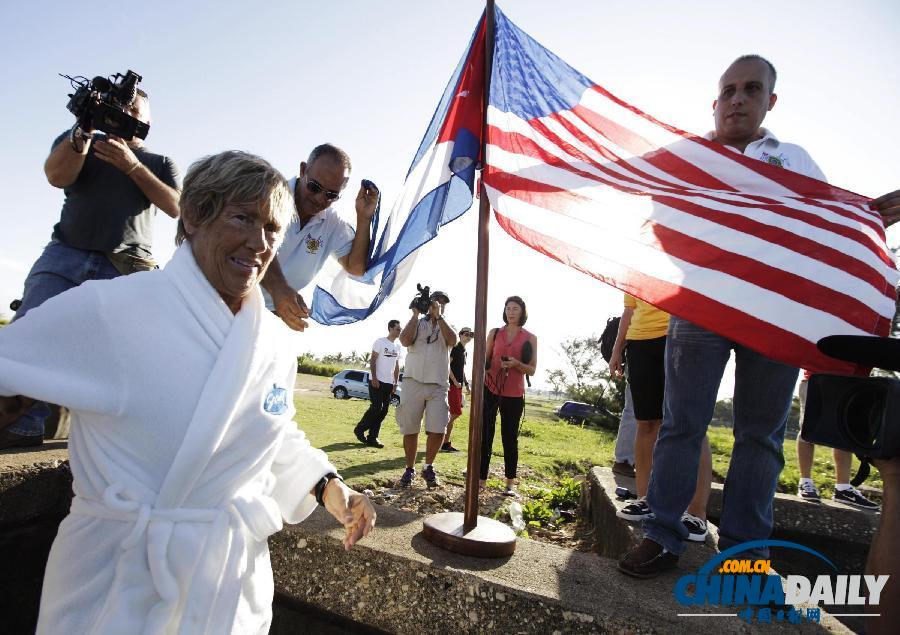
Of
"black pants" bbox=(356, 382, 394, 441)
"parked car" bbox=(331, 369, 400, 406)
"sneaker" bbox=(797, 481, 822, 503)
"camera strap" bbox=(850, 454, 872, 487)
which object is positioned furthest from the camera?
"parked car" bbox=(331, 369, 400, 406)

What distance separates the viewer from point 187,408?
3.94ft

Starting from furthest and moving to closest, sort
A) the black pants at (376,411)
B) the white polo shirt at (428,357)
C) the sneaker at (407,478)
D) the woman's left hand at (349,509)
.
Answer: the black pants at (376,411) → the white polo shirt at (428,357) → the sneaker at (407,478) → the woman's left hand at (349,509)

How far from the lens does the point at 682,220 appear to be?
229 cm

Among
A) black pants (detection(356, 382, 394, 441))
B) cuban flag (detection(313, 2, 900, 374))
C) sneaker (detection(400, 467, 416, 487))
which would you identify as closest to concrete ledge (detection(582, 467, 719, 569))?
cuban flag (detection(313, 2, 900, 374))

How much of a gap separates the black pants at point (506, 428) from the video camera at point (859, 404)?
4135mm

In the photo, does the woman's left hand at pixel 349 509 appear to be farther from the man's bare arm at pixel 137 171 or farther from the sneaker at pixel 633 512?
the sneaker at pixel 633 512

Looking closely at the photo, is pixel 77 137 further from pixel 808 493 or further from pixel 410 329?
pixel 808 493

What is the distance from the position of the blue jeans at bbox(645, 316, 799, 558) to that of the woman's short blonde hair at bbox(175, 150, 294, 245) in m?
2.02

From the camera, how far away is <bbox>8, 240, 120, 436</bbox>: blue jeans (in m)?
2.51

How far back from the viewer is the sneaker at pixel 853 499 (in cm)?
457

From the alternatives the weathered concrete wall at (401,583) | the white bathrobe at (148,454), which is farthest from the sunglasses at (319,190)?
the weathered concrete wall at (401,583)

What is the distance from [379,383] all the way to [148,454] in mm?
7210

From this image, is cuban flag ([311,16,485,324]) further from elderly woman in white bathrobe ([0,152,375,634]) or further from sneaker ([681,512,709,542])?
sneaker ([681,512,709,542])

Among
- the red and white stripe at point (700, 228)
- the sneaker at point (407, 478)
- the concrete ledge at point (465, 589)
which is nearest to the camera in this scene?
the concrete ledge at point (465, 589)
